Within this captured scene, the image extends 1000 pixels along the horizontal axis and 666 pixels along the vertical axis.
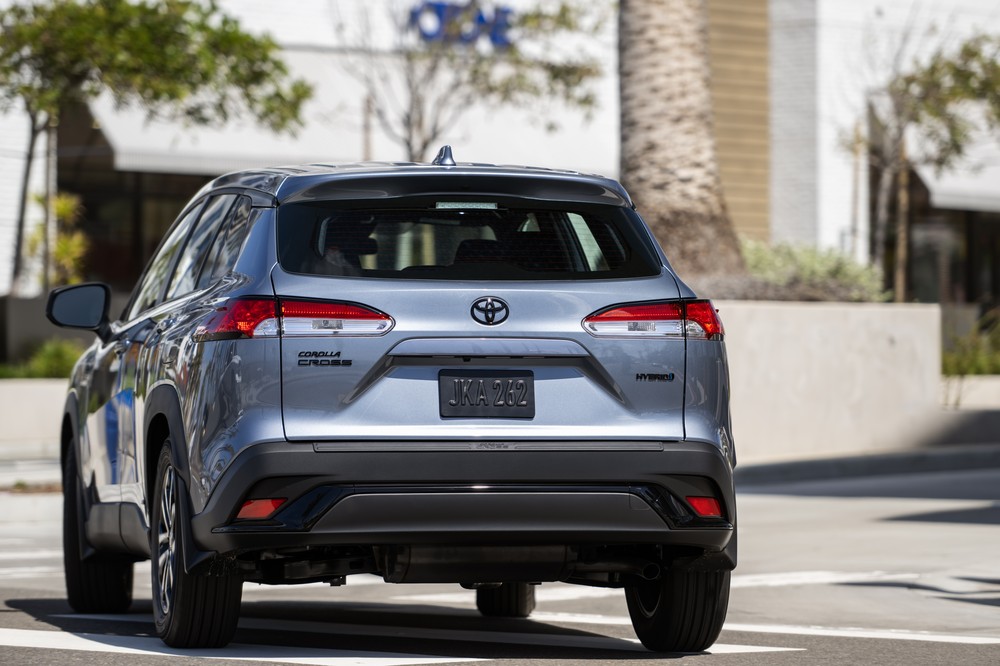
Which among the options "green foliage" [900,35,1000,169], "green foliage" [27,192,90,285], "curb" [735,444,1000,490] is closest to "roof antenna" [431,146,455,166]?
"curb" [735,444,1000,490]

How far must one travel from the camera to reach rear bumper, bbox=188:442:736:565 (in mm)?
6137

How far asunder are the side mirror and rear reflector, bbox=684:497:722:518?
10.2 feet

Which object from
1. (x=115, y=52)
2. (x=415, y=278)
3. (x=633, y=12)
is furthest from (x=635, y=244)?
(x=115, y=52)

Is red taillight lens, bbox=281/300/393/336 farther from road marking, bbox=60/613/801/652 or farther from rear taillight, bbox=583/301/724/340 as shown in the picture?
road marking, bbox=60/613/801/652

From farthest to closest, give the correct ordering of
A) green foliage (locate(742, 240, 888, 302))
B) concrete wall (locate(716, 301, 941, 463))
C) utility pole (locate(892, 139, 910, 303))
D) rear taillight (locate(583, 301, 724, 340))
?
utility pole (locate(892, 139, 910, 303)) < green foliage (locate(742, 240, 888, 302)) < concrete wall (locate(716, 301, 941, 463)) < rear taillight (locate(583, 301, 724, 340))

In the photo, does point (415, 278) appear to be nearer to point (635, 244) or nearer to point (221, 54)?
point (635, 244)

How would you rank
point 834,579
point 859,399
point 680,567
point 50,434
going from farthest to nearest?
point 50,434 < point 859,399 < point 834,579 < point 680,567

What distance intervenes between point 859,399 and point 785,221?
1929cm

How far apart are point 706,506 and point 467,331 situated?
3.40ft

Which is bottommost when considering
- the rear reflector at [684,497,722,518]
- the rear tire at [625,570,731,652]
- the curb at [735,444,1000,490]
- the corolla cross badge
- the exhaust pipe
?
the curb at [735,444,1000,490]

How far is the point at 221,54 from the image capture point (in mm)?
22734

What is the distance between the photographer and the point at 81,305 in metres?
8.39

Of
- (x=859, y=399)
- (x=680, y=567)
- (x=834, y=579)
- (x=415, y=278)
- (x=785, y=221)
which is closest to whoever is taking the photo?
(x=415, y=278)

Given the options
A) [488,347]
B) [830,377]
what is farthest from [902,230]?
[488,347]
